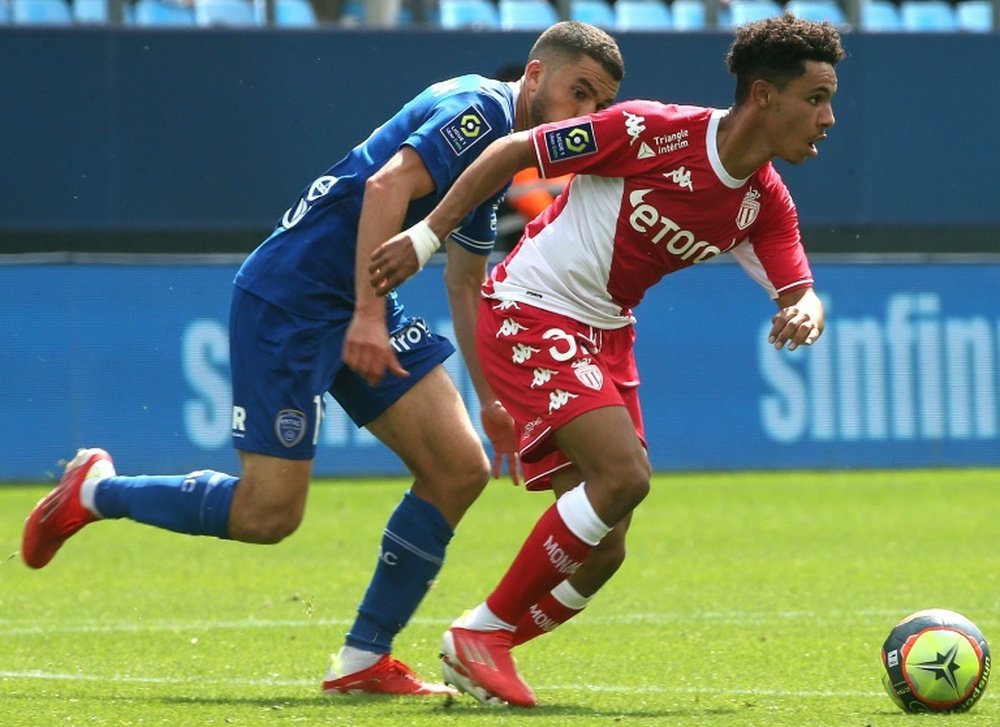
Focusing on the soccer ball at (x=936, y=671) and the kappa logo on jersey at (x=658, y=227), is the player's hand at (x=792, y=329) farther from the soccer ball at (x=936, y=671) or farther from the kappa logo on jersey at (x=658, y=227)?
the soccer ball at (x=936, y=671)

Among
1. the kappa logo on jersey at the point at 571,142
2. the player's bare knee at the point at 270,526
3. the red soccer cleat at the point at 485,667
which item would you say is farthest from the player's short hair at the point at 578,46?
the red soccer cleat at the point at 485,667

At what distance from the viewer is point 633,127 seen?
18.3 feet

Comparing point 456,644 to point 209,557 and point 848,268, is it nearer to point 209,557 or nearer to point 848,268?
point 209,557

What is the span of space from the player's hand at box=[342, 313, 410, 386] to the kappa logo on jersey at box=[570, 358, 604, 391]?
1.76 feet

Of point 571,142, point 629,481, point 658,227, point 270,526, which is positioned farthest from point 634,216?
point 270,526

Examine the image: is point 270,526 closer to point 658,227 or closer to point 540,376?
point 540,376

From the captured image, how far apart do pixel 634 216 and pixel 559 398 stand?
592 millimetres

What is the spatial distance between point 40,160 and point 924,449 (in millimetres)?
7396

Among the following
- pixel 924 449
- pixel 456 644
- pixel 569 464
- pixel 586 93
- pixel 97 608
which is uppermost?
pixel 586 93

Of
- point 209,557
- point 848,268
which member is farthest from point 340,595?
point 848,268

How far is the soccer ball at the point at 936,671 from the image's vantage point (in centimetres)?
539

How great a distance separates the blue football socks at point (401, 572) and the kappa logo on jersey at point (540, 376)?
63cm

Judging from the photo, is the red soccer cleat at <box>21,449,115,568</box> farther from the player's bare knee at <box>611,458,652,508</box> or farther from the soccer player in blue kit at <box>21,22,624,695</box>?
the player's bare knee at <box>611,458,652,508</box>

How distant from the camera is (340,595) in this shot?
27.8ft
